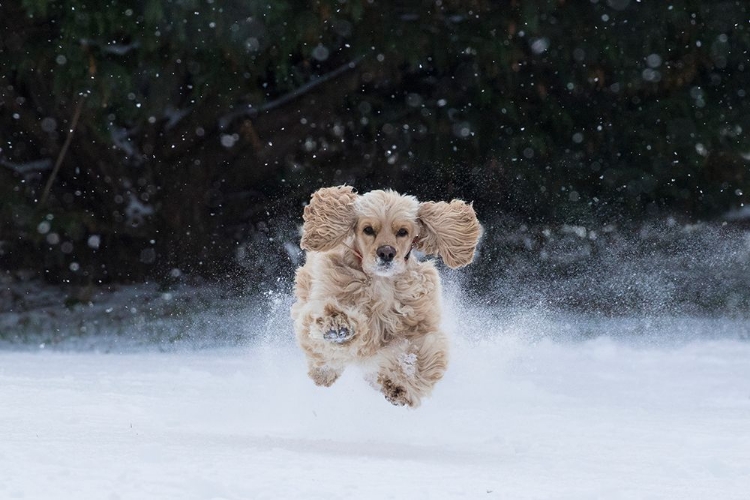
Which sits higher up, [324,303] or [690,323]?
[690,323]

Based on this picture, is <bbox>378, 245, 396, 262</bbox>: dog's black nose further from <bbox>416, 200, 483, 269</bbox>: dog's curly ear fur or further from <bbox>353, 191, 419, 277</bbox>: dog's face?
<bbox>416, 200, 483, 269</bbox>: dog's curly ear fur

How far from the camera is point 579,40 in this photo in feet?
36.4

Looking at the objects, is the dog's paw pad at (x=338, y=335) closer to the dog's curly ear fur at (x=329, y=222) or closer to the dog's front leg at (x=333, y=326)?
the dog's front leg at (x=333, y=326)

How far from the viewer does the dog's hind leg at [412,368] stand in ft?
21.1

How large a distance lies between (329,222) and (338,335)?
0.78 m

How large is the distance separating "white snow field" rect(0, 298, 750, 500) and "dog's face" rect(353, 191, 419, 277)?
70 centimetres

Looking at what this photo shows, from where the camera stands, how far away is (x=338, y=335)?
257 inches

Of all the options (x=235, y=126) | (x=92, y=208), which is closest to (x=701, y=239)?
(x=235, y=126)

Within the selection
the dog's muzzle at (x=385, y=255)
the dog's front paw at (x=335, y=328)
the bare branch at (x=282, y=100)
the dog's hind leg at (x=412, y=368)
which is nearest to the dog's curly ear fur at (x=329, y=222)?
the dog's muzzle at (x=385, y=255)

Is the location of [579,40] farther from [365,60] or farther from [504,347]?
[504,347]

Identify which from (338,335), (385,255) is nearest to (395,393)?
(338,335)

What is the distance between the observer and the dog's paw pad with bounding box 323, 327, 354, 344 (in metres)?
6.53

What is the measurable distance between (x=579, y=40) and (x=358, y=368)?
5.30 metres

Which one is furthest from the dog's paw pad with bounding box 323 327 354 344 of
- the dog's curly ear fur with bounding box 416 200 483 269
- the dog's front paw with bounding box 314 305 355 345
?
the dog's curly ear fur with bounding box 416 200 483 269
